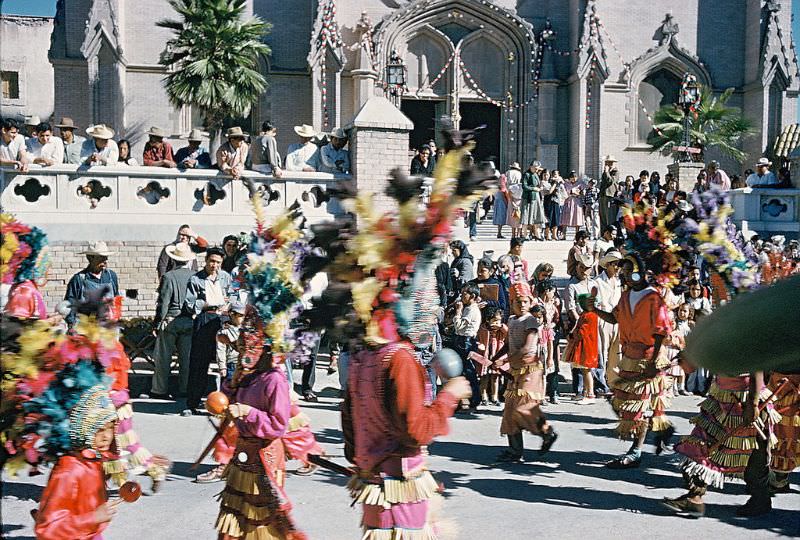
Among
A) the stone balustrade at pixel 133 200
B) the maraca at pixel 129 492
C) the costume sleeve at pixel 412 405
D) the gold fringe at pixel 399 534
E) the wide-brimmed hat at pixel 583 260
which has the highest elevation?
the stone balustrade at pixel 133 200

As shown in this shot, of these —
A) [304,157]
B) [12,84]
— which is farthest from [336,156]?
[12,84]

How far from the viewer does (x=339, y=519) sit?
6.77m

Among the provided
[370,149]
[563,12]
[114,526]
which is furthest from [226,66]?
[114,526]

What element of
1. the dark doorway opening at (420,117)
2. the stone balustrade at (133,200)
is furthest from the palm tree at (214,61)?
the stone balustrade at (133,200)

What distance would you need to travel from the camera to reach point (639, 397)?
7.97 metres

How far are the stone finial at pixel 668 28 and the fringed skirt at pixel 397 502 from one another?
2688 centimetres

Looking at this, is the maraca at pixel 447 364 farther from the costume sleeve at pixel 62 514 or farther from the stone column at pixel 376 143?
the stone column at pixel 376 143

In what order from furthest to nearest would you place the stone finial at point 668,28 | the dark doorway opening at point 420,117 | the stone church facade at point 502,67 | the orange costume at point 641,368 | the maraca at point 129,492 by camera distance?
the stone finial at point 668,28
the dark doorway opening at point 420,117
the stone church facade at point 502,67
the orange costume at point 641,368
the maraca at point 129,492

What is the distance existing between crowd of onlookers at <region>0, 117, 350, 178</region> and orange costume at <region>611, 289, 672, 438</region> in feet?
25.1

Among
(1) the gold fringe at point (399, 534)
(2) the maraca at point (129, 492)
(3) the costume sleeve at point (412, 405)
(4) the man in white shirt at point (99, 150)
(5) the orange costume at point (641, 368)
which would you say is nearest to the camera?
→ (3) the costume sleeve at point (412, 405)

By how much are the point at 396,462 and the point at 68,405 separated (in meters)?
1.68

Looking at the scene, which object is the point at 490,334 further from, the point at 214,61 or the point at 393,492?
the point at 214,61

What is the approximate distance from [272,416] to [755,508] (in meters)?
4.08

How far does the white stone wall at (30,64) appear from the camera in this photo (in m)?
30.8
